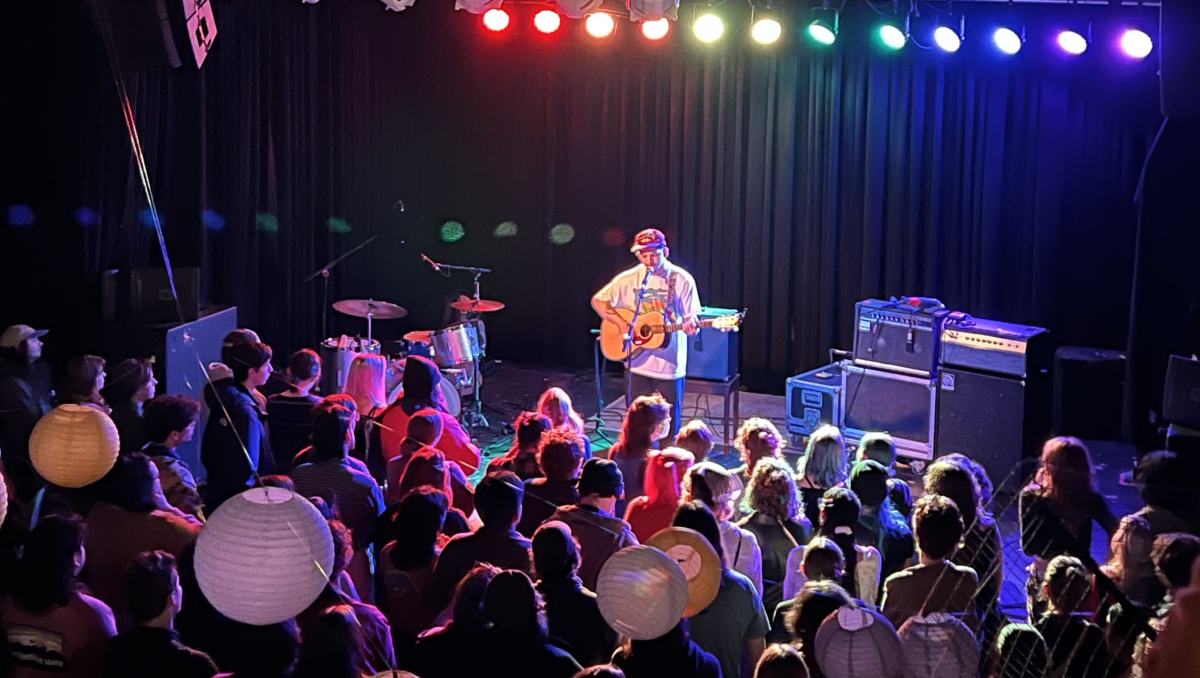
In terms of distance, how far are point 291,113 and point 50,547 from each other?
25.4 ft

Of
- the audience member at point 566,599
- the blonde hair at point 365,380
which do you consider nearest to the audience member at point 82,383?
the blonde hair at point 365,380

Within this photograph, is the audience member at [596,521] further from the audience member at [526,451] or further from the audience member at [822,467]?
the audience member at [822,467]

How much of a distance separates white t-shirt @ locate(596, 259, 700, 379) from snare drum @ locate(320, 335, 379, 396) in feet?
6.68

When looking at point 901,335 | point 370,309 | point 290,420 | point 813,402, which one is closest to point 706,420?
point 813,402

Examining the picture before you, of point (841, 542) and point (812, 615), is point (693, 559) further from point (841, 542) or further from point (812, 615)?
point (841, 542)

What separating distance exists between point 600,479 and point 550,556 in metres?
0.71

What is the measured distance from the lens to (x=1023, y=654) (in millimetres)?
3576

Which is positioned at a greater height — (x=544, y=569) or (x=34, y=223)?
(x=34, y=223)

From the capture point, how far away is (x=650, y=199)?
1182 centimetres

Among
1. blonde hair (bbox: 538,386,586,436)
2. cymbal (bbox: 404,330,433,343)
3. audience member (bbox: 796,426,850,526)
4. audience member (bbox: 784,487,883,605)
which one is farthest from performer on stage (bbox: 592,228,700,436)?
audience member (bbox: 784,487,883,605)

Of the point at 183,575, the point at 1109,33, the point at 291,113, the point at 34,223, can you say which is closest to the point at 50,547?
the point at 183,575

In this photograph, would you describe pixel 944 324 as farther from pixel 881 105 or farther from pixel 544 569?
pixel 544 569

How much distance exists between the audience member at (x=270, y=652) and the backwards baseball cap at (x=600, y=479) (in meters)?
1.33

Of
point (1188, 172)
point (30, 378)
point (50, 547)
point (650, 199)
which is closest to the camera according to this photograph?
point (50, 547)
